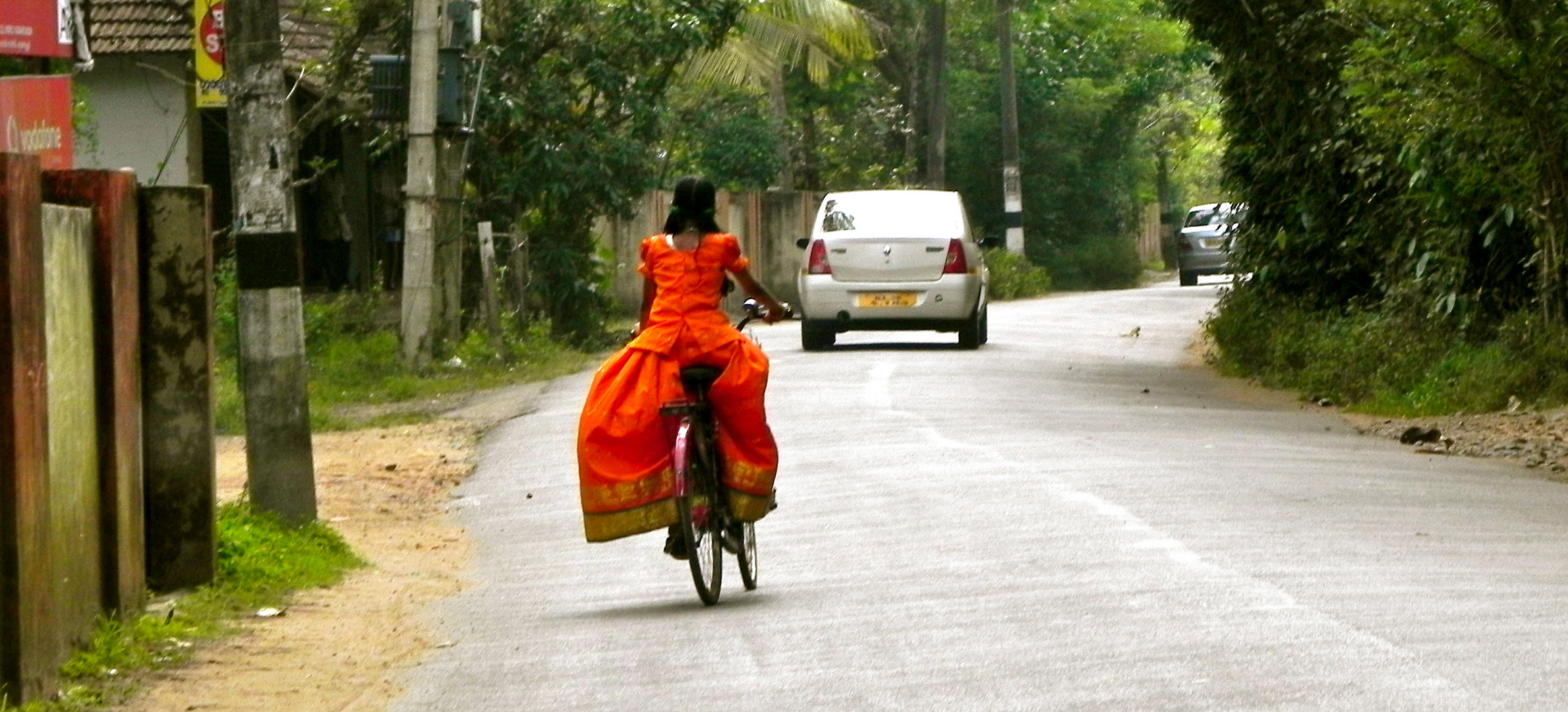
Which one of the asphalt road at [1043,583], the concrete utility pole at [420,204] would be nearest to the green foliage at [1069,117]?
the concrete utility pole at [420,204]

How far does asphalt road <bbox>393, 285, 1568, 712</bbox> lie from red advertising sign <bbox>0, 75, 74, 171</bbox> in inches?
122

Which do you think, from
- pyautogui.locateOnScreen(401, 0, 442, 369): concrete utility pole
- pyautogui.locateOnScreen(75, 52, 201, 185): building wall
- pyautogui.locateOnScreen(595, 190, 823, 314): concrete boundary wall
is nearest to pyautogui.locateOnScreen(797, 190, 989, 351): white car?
pyautogui.locateOnScreen(401, 0, 442, 369): concrete utility pole

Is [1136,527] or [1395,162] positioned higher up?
[1395,162]

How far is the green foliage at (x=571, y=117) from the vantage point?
24.1 m

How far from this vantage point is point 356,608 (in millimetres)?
9055

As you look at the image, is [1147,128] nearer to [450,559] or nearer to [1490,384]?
[1490,384]

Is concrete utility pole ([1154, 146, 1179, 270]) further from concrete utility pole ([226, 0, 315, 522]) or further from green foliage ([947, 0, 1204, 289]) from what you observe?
concrete utility pole ([226, 0, 315, 522])

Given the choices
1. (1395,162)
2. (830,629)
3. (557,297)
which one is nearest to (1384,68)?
(1395,162)

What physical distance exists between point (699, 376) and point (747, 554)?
0.76 m

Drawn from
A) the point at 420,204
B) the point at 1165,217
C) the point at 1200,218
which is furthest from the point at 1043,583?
the point at 1165,217

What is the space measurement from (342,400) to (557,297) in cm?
648

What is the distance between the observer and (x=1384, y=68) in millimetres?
15797

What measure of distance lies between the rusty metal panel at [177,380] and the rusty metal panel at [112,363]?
0.51m

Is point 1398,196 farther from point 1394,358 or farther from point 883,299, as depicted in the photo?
point 883,299
